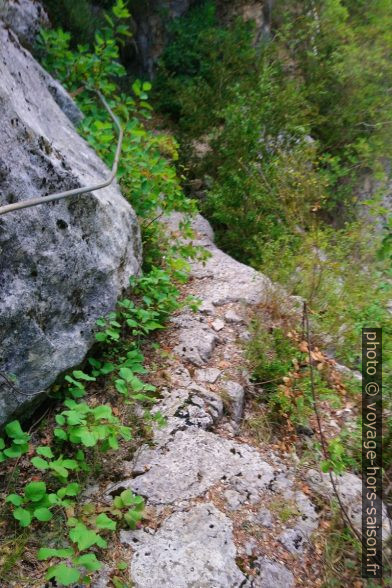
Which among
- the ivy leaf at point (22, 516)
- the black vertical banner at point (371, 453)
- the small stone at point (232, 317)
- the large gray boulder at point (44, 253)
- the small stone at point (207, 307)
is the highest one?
the large gray boulder at point (44, 253)

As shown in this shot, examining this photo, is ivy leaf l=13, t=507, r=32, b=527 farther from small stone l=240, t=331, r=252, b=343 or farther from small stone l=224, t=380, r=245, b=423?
small stone l=240, t=331, r=252, b=343

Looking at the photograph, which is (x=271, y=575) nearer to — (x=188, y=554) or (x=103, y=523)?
(x=188, y=554)

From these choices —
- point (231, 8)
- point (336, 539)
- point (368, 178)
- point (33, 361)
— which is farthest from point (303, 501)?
point (231, 8)

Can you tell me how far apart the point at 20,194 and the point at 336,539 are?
2.39m

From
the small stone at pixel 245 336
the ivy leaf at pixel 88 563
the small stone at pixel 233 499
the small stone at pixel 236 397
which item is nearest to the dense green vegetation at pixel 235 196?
the ivy leaf at pixel 88 563

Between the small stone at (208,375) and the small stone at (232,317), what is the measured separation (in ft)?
2.05

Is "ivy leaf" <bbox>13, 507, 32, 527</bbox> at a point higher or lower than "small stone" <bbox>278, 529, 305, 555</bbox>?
higher

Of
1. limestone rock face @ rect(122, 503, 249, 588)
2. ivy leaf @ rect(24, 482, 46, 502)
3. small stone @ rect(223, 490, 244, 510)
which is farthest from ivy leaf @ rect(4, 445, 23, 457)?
small stone @ rect(223, 490, 244, 510)

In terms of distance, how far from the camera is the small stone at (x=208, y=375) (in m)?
2.81

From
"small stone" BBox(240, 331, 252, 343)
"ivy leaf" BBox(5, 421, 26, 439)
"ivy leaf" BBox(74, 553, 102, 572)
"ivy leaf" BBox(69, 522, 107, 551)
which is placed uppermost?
→ "ivy leaf" BBox(5, 421, 26, 439)

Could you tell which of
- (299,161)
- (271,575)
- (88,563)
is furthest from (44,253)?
(299,161)

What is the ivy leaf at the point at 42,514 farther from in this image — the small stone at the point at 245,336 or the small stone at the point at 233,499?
the small stone at the point at 245,336

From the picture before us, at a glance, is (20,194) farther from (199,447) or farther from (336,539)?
(336,539)

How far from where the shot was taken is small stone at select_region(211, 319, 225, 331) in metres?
3.32
